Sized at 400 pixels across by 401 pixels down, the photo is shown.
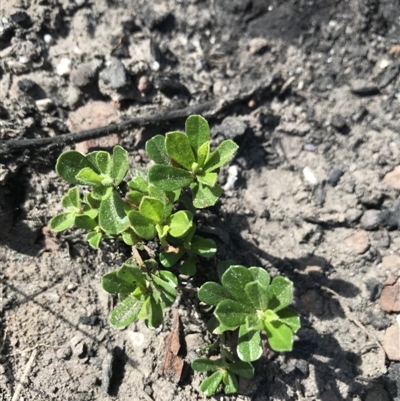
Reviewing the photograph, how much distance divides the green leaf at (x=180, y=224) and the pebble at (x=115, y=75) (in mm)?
951

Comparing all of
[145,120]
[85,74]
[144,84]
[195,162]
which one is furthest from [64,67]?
[195,162]

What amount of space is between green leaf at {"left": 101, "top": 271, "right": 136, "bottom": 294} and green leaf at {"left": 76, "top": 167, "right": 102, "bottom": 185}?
1.24 feet

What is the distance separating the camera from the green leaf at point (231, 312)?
209cm

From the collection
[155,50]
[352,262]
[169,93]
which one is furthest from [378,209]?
[155,50]

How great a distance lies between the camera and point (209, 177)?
2.20 metres

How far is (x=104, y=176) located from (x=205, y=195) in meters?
0.42

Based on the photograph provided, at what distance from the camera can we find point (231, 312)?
6.94ft

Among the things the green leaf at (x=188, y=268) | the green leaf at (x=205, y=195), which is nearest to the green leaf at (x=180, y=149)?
the green leaf at (x=205, y=195)

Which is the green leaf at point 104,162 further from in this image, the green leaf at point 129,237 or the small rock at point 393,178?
the small rock at point 393,178

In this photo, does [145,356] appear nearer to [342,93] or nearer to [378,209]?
[378,209]

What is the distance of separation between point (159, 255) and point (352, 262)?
98 cm

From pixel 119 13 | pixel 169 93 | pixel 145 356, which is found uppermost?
pixel 119 13

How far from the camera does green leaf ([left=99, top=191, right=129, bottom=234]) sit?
2.15 meters

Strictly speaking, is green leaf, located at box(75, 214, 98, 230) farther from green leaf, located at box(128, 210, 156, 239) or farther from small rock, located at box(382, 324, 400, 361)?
small rock, located at box(382, 324, 400, 361)
